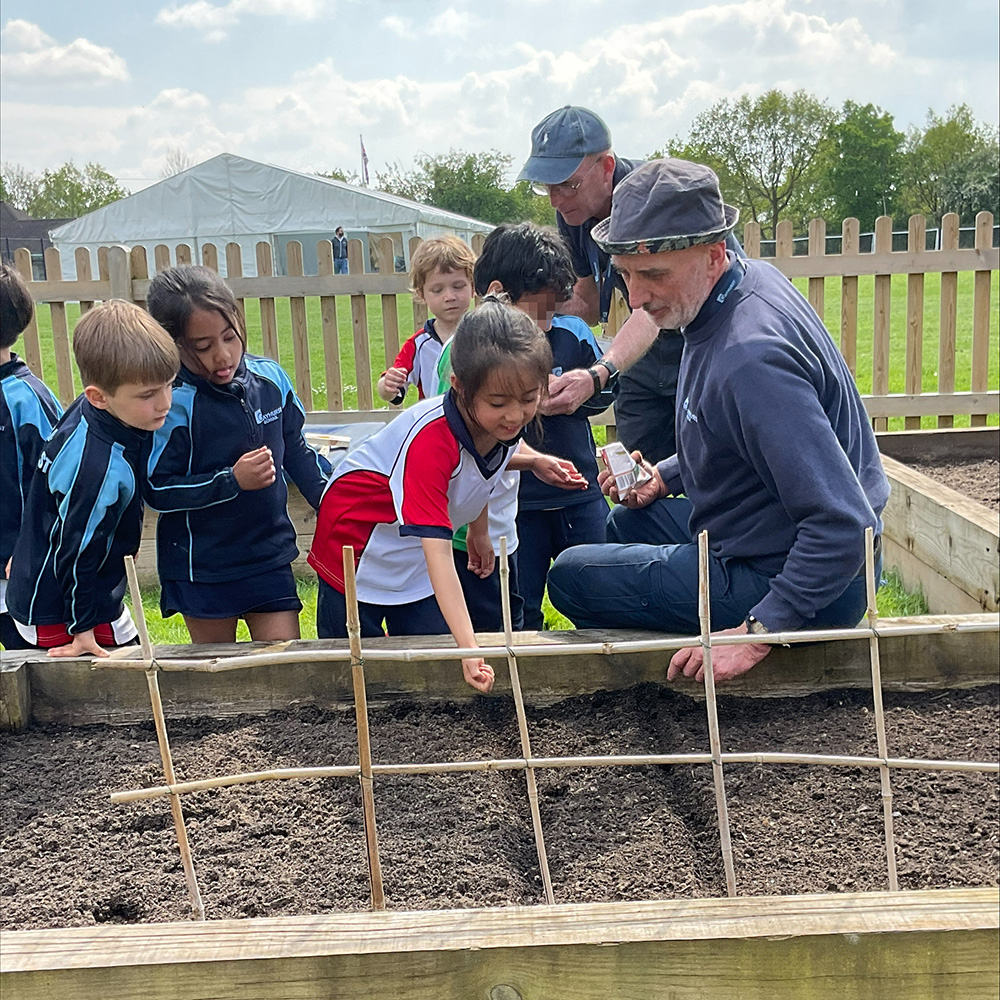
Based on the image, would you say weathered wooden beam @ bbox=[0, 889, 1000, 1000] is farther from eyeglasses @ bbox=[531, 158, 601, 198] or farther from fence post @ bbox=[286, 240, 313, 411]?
fence post @ bbox=[286, 240, 313, 411]

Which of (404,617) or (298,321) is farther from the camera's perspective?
(298,321)

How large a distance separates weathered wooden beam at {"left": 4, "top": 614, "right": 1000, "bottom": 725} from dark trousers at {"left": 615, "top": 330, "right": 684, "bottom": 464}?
108cm

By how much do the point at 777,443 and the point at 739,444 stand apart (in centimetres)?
17

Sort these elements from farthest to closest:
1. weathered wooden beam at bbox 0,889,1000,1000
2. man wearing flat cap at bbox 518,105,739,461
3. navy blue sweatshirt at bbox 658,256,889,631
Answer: man wearing flat cap at bbox 518,105,739,461 → navy blue sweatshirt at bbox 658,256,889,631 → weathered wooden beam at bbox 0,889,1000,1000

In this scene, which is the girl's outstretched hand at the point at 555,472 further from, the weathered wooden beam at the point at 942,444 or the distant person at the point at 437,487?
the weathered wooden beam at the point at 942,444

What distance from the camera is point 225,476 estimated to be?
9.40 ft

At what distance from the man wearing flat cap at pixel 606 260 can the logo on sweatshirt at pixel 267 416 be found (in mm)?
998

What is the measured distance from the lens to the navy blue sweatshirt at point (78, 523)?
2600 mm

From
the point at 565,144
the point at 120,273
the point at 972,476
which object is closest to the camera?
the point at 565,144

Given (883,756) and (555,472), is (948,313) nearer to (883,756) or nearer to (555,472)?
(555,472)

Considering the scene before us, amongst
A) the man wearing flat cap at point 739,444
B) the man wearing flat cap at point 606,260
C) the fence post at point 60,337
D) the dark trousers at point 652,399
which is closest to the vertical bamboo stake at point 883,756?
the man wearing flat cap at point 739,444

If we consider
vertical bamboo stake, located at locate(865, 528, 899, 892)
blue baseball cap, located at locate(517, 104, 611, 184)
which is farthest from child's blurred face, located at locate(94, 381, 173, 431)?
vertical bamboo stake, located at locate(865, 528, 899, 892)

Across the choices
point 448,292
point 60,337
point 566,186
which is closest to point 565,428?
point 448,292

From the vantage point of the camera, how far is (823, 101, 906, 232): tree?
2618 inches
